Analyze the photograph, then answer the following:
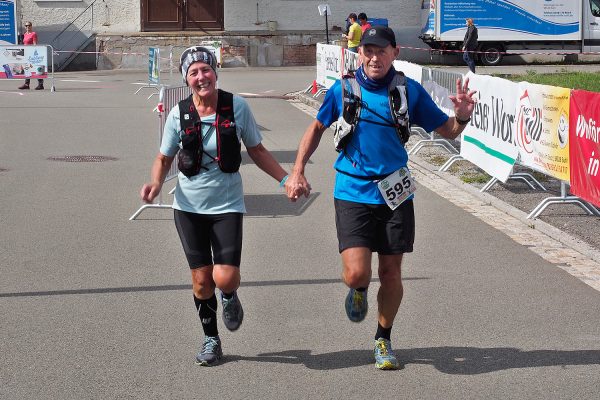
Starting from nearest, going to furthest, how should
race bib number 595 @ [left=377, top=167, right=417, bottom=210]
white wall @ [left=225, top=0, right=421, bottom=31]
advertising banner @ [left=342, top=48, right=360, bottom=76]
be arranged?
race bib number 595 @ [left=377, top=167, right=417, bottom=210] < advertising banner @ [left=342, top=48, right=360, bottom=76] < white wall @ [left=225, top=0, right=421, bottom=31]

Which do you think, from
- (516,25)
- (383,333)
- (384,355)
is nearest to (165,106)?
(383,333)

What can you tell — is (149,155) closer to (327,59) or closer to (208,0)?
(327,59)

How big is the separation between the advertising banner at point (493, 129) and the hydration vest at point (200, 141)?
6832mm

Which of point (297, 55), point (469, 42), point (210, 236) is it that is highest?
point (469, 42)

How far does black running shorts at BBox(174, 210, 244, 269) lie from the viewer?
6391 mm

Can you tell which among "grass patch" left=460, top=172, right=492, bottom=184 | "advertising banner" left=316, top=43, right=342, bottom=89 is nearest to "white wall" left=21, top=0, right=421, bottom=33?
"advertising banner" left=316, top=43, right=342, bottom=89

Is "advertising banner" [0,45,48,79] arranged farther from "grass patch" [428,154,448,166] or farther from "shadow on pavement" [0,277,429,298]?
"shadow on pavement" [0,277,429,298]

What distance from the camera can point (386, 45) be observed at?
624 centimetres

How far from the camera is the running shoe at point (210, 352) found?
6484mm

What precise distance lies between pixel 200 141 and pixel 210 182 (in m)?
0.23

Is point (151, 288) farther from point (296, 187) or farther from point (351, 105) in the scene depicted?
point (351, 105)

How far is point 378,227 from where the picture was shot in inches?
251

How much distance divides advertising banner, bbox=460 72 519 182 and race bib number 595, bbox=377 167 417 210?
6.59 m

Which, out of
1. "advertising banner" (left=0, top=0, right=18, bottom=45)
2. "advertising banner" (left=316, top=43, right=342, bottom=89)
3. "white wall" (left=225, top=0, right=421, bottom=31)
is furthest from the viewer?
"white wall" (left=225, top=0, right=421, bottom=31)
